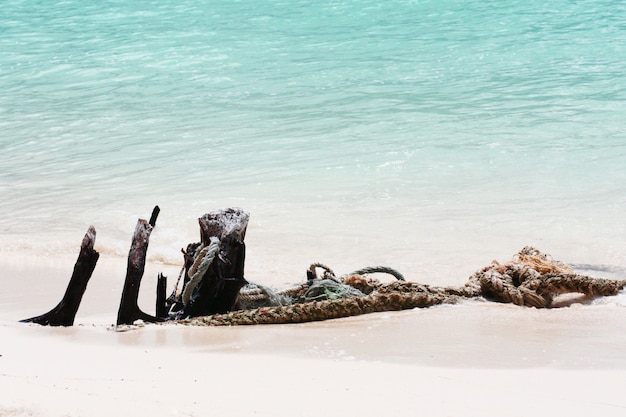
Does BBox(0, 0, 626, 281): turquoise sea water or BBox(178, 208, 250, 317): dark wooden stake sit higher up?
BBox(0, 0, 626, 281): turquoise sea water

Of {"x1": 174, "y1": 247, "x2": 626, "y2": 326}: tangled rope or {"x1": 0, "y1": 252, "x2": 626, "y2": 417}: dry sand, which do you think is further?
{"x1": 174, "y1": 247, "x2": 626, "y2": 326}: tangled rope

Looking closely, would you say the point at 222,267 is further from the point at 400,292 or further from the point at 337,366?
the point at 400,292

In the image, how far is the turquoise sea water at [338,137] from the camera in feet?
21.6

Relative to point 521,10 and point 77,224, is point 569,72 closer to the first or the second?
point 521,10

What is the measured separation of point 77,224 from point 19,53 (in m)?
11.6

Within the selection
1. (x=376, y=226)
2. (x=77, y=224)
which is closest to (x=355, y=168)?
(x=376, y=226)

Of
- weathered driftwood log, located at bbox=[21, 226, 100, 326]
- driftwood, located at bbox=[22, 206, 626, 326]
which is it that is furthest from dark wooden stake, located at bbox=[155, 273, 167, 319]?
weathered driftwood log, located at bbox=[21, 226, 100, 326]

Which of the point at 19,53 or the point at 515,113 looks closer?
the point at 515,113

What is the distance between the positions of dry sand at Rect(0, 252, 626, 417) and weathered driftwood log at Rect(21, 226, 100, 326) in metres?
0.07

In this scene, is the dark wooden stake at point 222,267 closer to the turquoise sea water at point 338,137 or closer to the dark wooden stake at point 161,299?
the dark wooden stake at point 161,299

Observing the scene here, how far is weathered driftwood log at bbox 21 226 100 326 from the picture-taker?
371cm

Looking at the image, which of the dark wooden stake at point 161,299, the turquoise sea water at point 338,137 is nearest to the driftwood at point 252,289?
the dark wooden stake at point 161,299

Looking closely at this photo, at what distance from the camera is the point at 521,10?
19031 mm

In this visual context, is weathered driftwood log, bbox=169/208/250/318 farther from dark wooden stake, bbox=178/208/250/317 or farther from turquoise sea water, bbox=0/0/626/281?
turquoise sea water, bbox=0/0/626/281
